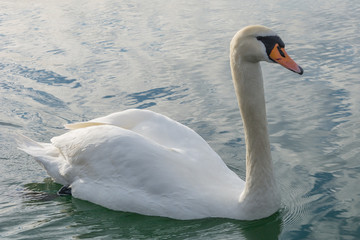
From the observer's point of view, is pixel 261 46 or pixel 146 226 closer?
pixel 261 46

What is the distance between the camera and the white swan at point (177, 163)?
193 inches

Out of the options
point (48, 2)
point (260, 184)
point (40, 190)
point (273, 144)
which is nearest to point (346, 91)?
point (273, 144)

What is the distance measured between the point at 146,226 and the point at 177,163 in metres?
0.62

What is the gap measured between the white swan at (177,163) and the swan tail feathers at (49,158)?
0.03 meters

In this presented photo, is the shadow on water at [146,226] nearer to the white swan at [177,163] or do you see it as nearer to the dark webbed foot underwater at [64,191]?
the white swan at [177,163]

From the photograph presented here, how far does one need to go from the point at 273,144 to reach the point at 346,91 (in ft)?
7.26

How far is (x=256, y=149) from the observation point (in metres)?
5.08

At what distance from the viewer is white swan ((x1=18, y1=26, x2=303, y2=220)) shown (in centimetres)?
491

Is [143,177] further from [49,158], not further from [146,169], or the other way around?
[49,158]

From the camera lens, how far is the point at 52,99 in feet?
31.6

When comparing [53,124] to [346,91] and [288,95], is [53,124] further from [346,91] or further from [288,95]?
[346,91]

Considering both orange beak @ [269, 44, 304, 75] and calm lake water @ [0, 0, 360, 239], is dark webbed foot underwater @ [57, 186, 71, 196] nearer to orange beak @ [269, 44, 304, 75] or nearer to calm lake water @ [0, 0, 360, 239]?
calm lake water @ [0, 0, 360, 239]

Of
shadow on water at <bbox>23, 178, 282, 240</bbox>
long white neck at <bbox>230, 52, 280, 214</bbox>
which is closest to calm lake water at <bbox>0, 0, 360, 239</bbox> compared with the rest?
shadow on water at <bbox>23, 178, 282, 240</bbox>

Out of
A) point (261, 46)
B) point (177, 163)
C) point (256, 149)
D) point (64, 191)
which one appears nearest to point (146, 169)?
point (177, 163)
